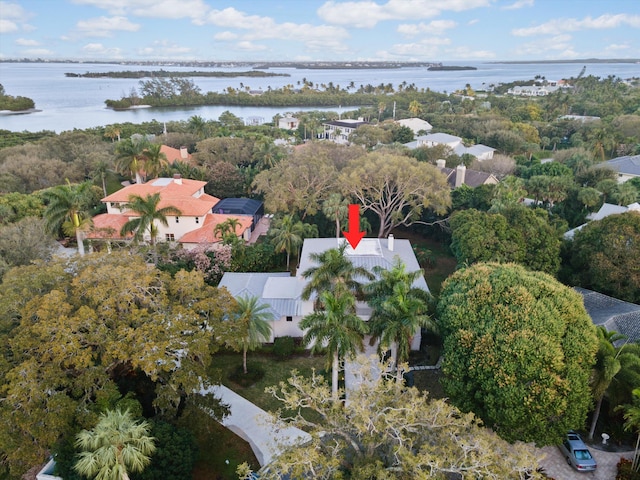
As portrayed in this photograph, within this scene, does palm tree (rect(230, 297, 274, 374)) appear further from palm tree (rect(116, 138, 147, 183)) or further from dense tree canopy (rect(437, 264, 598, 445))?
palm tree (rect(116, 138, 147, 183))

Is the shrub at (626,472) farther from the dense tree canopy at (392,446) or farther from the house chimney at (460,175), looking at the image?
the house chimney at (460,175)

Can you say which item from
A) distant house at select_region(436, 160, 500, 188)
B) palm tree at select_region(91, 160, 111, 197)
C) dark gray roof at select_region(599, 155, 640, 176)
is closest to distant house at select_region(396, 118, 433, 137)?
dark gray roof at select_region(599, 155, 640, 176)

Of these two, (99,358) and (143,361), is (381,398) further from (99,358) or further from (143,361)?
(99,358)

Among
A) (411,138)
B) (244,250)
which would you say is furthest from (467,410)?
(411,138)

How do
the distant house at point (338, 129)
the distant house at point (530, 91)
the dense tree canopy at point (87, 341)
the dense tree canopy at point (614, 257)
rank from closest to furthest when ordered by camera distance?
the dense tree canopy at point (87, 341), the dense tree canopy at point (614, 257), the distant house at point (338, 129), the distant house at point (530, 91)

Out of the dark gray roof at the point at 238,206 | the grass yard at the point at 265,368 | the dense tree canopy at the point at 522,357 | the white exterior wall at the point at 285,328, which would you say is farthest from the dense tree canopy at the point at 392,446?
the dark gray roof at the point at 238,206

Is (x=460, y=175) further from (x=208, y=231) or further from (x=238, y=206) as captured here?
(x=208, y=231)
